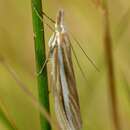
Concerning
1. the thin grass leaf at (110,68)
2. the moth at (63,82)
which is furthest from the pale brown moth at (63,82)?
the thin grass leaf at (110,68)

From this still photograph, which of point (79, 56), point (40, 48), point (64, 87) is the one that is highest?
point (40, 48)

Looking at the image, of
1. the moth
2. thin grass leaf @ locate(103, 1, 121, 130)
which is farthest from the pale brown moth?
thin grass leaf @ locate(103, 1, 121, 130)

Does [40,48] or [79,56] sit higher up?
[40,48]

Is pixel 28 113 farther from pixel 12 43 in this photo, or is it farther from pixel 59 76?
pixel 59 76

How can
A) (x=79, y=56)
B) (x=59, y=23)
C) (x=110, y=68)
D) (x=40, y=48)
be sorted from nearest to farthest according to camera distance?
(x=110, y=68) < (x=40, y=48) < (x=59, y=23) < (x=79, y=56)

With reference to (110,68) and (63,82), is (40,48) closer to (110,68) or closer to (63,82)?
(63,82)

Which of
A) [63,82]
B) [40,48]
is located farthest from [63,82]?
[40,48]

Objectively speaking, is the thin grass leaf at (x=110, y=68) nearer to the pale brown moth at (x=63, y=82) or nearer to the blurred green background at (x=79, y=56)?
the pale brown moth at (x=63, y=82)
